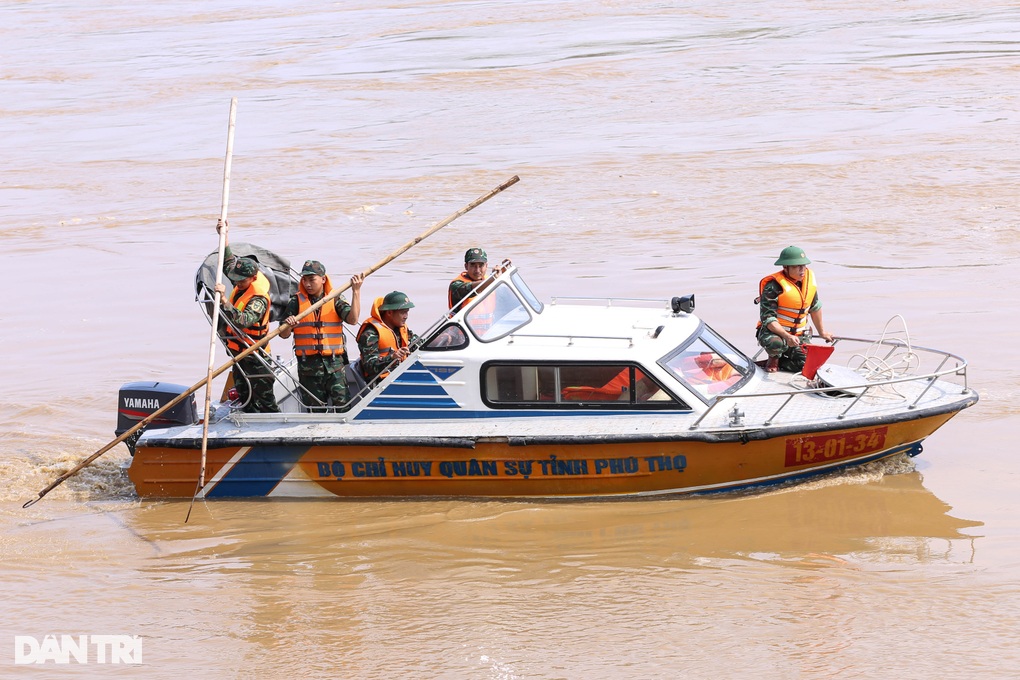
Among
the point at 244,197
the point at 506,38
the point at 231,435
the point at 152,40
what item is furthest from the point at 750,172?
the point at 152,40

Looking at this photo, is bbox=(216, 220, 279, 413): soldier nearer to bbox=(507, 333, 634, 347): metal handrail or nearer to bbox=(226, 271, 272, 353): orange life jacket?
bbox=(226, 271, 272, 353): orange life jacket

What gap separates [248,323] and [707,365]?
353 centimetres

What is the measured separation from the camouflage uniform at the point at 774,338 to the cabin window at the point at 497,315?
196cm

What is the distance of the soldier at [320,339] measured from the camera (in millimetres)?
9375

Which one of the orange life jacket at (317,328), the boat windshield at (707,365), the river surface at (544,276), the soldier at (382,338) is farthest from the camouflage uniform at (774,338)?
the orange life jacket at (317,328)

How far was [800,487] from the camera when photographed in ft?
30.5

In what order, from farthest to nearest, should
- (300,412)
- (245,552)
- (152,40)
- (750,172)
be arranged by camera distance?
(152,40) < (750,172) < (300,412) < (245,552)

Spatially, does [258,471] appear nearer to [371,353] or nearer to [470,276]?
[371,353]

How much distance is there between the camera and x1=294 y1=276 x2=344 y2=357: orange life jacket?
9.41 meters

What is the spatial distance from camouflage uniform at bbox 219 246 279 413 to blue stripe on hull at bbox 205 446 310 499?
0.47 metres

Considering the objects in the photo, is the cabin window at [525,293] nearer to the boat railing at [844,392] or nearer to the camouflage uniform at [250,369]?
the boat railing at [844,392]

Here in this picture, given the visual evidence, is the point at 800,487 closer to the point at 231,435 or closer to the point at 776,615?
the point at 776,615

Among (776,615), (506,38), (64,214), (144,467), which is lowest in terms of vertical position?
(776,615)

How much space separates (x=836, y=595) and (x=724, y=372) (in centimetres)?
217
